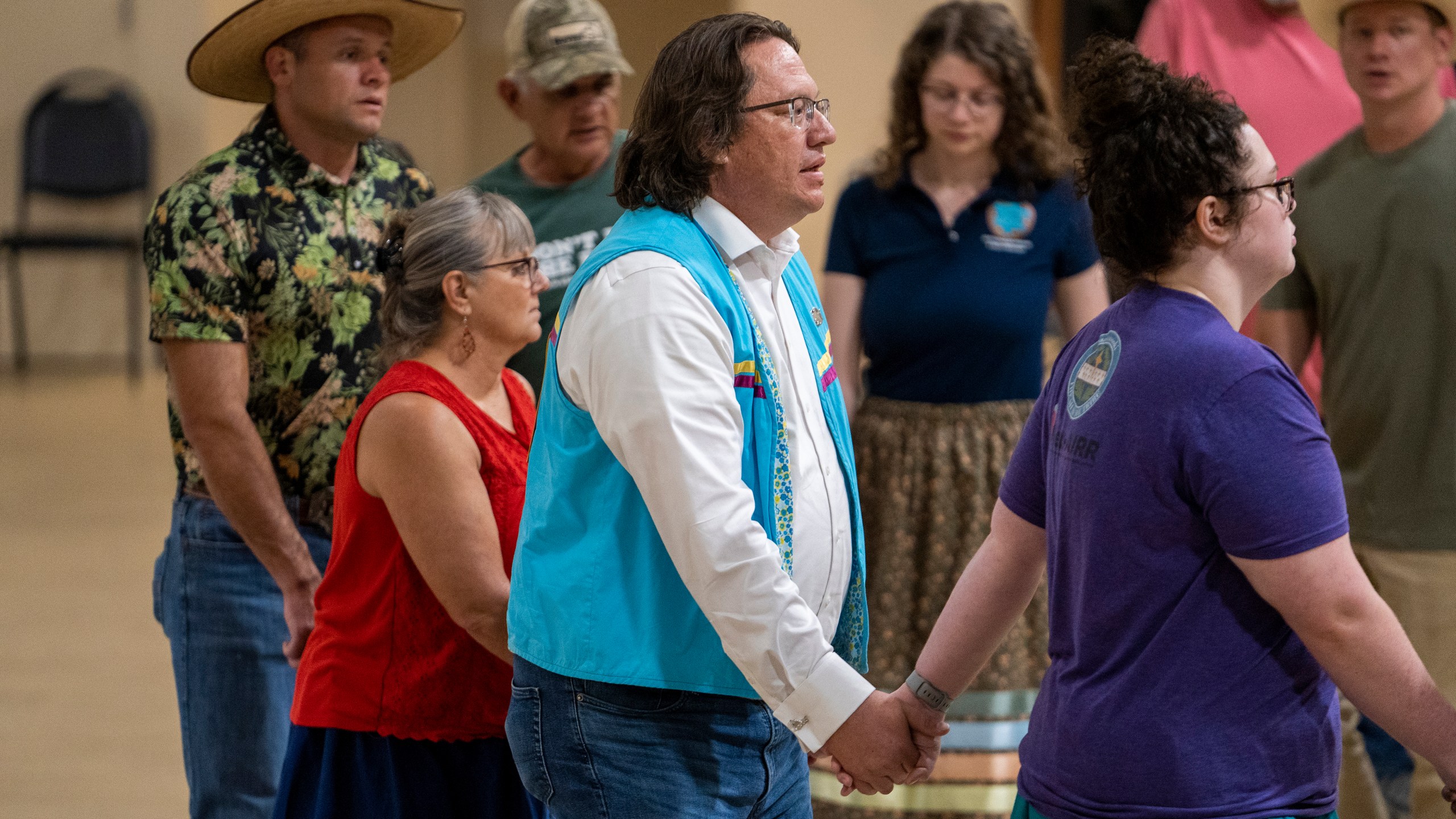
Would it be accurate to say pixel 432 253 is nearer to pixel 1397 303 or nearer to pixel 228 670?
pixel 228 670

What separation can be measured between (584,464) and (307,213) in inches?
41.0

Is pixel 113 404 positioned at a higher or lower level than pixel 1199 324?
lower

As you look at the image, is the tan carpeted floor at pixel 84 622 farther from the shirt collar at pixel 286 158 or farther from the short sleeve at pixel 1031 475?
the short sleeve at pixel 1031 475

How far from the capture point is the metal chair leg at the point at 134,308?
9.79 m

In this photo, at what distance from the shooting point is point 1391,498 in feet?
8.61

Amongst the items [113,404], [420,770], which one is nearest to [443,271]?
[420,770]

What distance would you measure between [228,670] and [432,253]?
81 centimetres

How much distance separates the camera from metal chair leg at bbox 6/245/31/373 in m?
9.77

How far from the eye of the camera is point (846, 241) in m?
3.13

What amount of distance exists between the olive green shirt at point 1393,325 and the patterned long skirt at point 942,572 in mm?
647

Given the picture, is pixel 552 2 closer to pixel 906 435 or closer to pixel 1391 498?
pixel 906 435

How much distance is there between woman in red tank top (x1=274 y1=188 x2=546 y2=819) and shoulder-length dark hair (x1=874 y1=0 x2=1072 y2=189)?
124cm

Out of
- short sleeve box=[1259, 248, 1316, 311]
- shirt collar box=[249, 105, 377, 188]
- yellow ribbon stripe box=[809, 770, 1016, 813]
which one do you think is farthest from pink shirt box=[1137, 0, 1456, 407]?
shirt collar box=[249, 105, 377, 188]

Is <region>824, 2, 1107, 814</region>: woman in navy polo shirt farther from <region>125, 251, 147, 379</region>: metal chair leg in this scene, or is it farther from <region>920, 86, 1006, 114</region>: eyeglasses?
<region>125, 251, 147, 379</region>: metal chair leg
